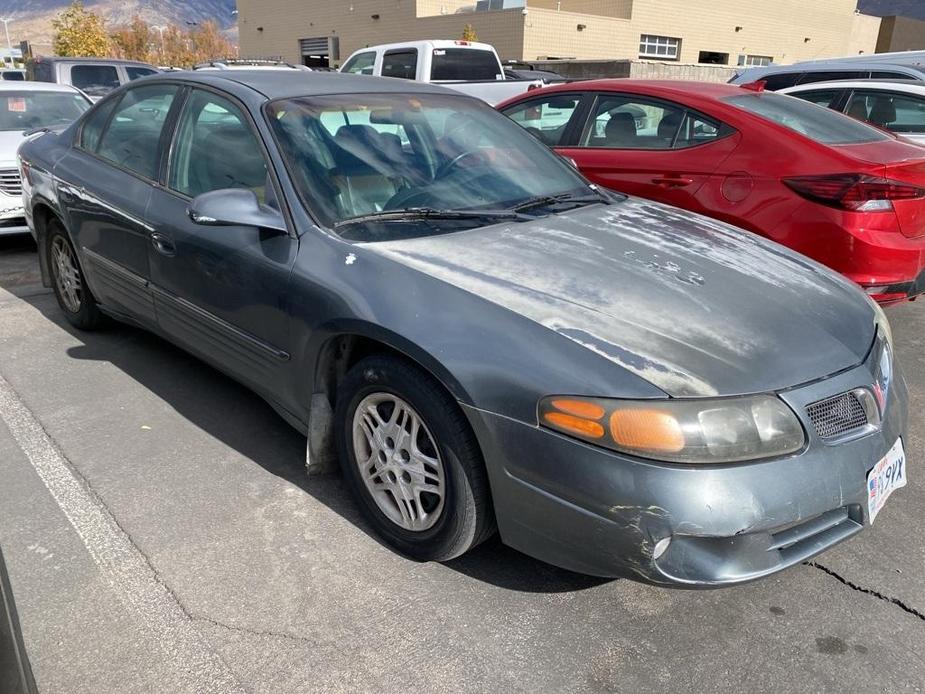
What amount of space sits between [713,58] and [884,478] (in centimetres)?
4123

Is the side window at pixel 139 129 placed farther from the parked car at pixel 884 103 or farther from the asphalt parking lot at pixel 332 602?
the parked car at pixel 884 103

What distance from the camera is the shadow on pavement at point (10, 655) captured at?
4.28 feet

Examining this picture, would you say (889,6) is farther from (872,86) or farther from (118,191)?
(118,191)

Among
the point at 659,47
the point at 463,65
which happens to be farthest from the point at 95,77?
the point at 659,47

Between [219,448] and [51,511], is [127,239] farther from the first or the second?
[51,511]

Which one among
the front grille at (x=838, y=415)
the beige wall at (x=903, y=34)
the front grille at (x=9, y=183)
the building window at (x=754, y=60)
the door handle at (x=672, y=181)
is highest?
the beige wall at (x=903, y=34)

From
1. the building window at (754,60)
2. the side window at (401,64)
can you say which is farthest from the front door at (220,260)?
the building window at (754,60)

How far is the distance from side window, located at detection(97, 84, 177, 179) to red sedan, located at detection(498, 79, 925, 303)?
2.75 m

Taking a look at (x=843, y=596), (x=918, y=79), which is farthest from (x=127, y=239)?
(x=918, y=79)

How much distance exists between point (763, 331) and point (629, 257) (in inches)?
22.9

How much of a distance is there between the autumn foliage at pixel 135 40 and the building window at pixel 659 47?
2675cm

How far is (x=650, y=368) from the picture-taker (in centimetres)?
210

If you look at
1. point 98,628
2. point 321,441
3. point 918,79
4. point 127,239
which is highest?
point 918,79

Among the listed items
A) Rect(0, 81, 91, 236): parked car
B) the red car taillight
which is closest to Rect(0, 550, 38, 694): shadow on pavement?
the red car taillight
